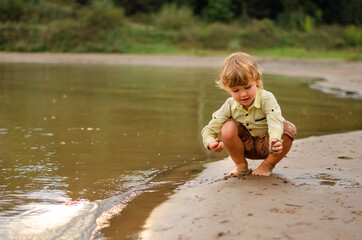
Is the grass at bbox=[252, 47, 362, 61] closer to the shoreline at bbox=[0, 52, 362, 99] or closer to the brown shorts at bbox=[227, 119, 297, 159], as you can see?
the shoreline at bbox=[0, 52, 362, 99]

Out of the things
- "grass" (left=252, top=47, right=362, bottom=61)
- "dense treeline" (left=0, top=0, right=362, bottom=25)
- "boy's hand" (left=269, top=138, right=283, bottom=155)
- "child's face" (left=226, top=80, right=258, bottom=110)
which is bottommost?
"grass" (left=252, top=47, right=362, bottom=61)

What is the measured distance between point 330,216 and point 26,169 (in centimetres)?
257

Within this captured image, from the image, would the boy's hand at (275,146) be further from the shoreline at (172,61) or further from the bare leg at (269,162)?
the shoreline at (172,61)

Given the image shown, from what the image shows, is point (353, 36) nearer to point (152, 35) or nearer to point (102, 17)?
point (152, 35)

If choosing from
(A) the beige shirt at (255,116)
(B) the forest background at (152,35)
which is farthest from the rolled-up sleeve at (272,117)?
(B) the forest background at (152,35)

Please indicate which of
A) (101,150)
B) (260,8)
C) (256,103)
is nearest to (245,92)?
(256,103)

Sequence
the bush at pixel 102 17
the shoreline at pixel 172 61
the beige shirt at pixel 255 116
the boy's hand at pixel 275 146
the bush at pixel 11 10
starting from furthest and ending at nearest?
the bush at pixel 11 10, the bush at pixel 102 17, the shoreline at pixel 172 61, the beige shirt at pixel 255 116, the boy's hand at pixel 275 146

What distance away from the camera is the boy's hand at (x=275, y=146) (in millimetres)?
3145

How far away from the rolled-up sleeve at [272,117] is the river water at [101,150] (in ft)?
2.61

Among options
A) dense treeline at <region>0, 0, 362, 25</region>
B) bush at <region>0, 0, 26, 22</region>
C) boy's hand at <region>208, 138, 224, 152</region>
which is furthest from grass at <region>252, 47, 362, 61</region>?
boy's hand at <region>208, 138, 224, 152</region>

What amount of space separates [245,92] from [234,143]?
37cm

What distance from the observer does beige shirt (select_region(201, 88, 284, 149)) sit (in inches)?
133

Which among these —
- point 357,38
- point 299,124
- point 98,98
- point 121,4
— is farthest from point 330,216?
point 121,4

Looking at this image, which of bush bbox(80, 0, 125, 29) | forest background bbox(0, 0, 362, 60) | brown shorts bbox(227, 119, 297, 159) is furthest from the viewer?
bush bbox(80, 0, 125, 29)
